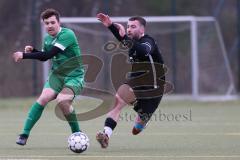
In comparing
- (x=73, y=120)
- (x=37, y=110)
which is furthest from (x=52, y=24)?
(x=73, y=120)

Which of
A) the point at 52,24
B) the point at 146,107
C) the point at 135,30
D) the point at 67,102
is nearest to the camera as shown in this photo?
the point at 67,102

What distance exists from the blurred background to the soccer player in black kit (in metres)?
9.78

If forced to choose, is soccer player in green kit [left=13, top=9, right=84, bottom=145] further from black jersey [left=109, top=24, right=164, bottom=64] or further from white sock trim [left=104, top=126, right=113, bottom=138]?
black jersey [left=109, top=24, right=164, bottom=64]

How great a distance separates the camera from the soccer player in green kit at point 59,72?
1022 centimetres

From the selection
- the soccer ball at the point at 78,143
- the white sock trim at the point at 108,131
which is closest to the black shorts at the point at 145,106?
the white sock trim at the point at 108,131

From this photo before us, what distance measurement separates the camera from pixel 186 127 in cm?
1411

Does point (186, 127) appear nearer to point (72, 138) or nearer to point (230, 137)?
point (230, 137)

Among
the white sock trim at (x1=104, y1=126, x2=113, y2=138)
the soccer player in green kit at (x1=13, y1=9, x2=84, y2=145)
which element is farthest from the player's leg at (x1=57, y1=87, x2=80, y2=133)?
the white sock trim at (x1=104, y1=126, x2=113, y2=138)

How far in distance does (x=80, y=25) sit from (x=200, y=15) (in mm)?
5241

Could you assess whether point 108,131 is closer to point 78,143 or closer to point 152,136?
point 78,143

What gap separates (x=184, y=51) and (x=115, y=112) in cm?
1176

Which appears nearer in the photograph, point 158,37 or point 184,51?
point 158,37

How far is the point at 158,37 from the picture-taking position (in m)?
21.8

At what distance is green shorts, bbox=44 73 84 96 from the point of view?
407 inches
